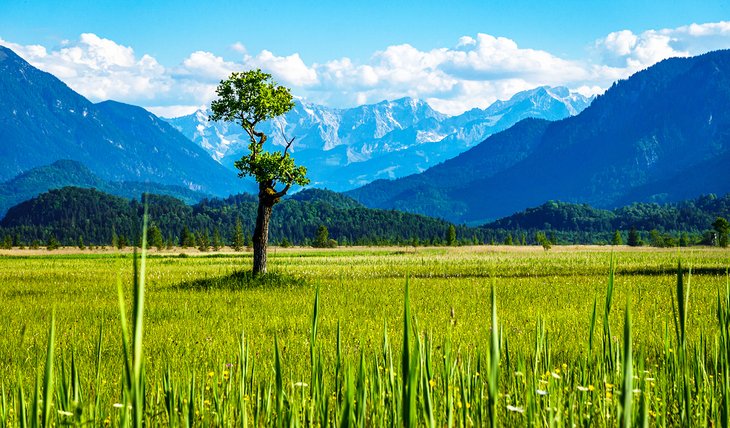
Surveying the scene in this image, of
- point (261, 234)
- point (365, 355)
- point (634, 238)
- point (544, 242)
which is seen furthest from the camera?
point (634, 238)

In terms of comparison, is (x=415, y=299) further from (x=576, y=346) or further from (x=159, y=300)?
(x=576, y=346)

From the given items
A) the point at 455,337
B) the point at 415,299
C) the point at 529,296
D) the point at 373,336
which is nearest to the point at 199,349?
the point at 373,336

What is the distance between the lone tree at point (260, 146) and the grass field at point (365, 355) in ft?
8.34

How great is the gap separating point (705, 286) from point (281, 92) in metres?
19.2

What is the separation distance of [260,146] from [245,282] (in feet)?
21.6

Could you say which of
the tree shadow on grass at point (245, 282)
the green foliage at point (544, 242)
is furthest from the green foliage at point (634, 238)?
the tree shadow on grass at point (245, 282)

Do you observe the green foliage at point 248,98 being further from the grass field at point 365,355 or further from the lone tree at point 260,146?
the grass field at point 365,355

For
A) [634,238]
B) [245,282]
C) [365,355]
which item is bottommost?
[245,282]

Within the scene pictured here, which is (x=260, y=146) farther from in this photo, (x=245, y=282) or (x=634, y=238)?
(x=634, y=238)

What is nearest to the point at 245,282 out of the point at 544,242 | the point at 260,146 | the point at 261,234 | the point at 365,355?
the point at 261,234

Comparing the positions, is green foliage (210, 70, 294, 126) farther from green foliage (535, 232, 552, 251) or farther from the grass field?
green foliage (535, 232, 552, 251)

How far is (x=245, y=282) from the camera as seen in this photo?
26.6m

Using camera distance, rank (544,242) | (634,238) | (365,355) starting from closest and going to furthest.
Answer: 1. (365,355)
2. (544,242)
3. (634,238)

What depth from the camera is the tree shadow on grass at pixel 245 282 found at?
2608 cm
